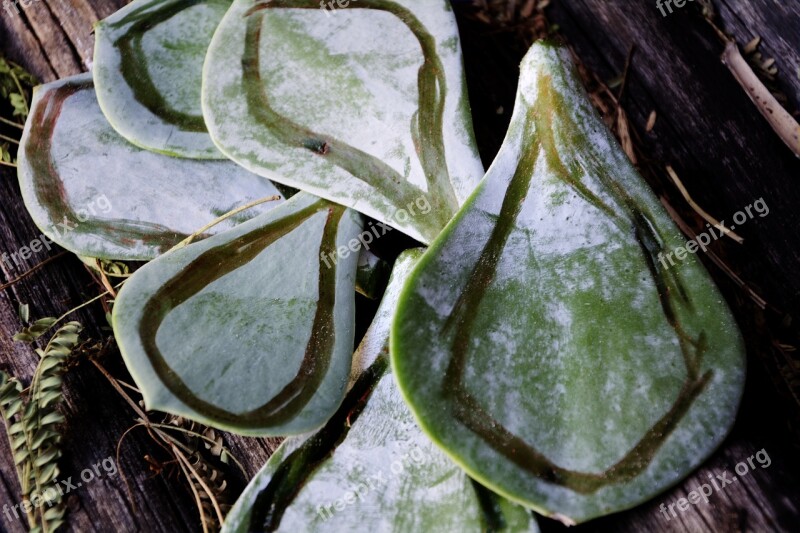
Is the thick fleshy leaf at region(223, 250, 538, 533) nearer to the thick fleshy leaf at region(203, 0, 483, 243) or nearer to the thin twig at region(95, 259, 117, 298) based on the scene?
the thick fleshy leaf at region(203, 0, 483, 243)

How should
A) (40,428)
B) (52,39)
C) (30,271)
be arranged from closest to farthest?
1. (40,428)
2. (30,271)
3. (52,39)

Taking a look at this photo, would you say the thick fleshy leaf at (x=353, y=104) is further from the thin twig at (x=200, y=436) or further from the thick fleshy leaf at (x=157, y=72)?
the thin twig at (x=200, y=436)

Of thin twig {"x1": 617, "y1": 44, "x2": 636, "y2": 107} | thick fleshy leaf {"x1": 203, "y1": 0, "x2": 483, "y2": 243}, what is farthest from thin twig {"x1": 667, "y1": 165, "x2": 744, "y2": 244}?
thick fleshy leaf {"x1": 203, "y1": 0, "x2": 483, "y2": 243}

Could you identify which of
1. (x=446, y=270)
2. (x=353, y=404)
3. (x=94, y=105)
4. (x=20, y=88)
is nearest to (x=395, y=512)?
(x=353, y=404)

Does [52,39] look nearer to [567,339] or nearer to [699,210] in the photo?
[567,339]

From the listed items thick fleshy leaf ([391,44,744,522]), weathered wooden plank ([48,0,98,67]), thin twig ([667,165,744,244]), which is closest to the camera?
thick fleshy leaf ([391,44,744,522])

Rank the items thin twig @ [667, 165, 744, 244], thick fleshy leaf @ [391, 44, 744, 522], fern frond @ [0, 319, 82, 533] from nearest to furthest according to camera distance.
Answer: thick fleshy leaf @ [391, 44, 744, 522] < fern frond @ [0, 319, 82, 533] < thin twig @ [667, 165, 744, 244]

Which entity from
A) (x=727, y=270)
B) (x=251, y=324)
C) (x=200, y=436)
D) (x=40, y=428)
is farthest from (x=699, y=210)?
(x=40, y=428)
